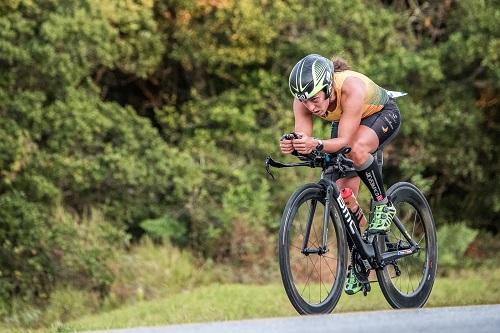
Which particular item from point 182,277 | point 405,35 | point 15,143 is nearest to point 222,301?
point 182,277

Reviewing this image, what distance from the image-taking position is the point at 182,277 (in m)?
15.7

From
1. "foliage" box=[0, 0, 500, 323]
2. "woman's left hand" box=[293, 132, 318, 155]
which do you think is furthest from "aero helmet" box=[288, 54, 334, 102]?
"foliage" box=[0, 0, 500, 323]

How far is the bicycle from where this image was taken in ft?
26.6

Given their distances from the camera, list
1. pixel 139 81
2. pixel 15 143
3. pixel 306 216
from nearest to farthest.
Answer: pixel 306 216 → pixel 15 143 → pixel 139 81

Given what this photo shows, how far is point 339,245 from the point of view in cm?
849

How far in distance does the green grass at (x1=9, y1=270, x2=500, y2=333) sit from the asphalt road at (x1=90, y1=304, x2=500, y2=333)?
7.11ft

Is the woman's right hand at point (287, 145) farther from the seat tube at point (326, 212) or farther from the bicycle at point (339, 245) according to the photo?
the seat tube at point (326, 212)

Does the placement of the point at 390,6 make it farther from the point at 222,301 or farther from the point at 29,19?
the point at 222,301

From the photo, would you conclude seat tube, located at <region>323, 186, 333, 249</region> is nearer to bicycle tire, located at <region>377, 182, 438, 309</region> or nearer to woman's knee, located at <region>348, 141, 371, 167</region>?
woman's knee, located at <region>348, 141, 371, 167</region>

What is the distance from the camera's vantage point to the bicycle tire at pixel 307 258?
7871mm

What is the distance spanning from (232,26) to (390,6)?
3277 millimetres

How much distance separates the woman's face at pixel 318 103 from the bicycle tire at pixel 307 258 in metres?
0.53

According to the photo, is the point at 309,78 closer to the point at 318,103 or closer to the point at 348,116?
the point at 318,103

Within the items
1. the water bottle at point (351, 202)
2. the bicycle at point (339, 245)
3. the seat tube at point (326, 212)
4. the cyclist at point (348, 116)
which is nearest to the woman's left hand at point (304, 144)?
the cyclist at point (348, 116)
